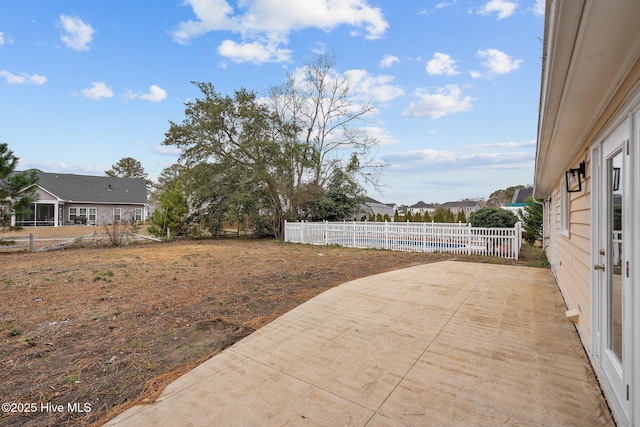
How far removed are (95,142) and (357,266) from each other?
14944 millimetres

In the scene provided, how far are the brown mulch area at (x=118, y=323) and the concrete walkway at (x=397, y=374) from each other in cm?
31

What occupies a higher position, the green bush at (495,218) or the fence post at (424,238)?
the green bush at (495,218)

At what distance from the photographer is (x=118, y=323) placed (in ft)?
12.0

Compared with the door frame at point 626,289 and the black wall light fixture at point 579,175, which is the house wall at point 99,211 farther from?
the door frame at point 626,289

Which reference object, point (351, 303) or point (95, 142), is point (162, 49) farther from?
point (351, 303)

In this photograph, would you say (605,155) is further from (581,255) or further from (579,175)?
(581,255)

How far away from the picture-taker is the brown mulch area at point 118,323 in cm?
218

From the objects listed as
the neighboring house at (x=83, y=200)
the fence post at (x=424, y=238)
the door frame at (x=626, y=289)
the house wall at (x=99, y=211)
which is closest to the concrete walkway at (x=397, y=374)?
the door frame at (x=626, y=289)

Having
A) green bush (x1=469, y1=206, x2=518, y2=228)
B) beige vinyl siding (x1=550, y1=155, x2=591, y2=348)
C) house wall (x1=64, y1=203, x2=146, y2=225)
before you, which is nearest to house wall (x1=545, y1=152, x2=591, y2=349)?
beige vinyl siding (x1=550, y1=155, x2=591, y2=348)

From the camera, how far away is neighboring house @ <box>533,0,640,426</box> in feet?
4.49

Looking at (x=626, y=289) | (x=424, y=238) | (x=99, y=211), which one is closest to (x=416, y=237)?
(x=424, y=238)

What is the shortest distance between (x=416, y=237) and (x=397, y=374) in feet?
31.1

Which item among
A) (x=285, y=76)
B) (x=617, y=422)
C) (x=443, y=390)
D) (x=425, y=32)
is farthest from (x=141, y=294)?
(x=285, y=76)

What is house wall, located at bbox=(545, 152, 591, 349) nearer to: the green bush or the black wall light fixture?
the black wall light fixture
